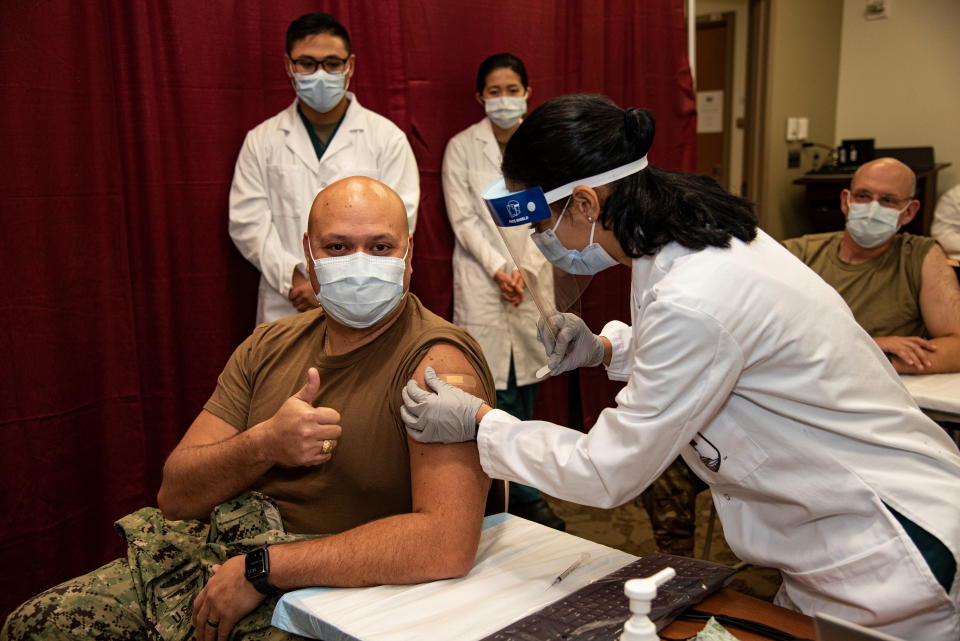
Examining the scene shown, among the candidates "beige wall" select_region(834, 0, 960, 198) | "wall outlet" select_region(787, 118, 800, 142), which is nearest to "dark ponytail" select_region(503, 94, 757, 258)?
"wall outlet" select_region(787, 118, 800, 142)

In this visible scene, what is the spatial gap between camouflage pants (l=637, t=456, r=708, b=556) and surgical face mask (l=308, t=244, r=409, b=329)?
3.88ft

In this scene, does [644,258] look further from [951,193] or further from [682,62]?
[951,193]

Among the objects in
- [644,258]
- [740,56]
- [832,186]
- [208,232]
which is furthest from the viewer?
[740,56]

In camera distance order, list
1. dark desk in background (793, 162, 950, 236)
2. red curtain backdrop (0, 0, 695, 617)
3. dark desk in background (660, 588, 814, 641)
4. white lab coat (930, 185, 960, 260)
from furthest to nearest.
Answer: dark desk in background (793, 162, 950, 236) < white lab coat (930, 185, 960, 260) < red curtain backdrop (0, 0, 695, 617) < dark desk in background (660, 588, 814, 641)

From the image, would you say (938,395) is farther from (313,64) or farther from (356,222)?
(313,64)

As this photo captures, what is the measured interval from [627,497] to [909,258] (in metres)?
1.80

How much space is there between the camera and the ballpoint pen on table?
1255 millimetres

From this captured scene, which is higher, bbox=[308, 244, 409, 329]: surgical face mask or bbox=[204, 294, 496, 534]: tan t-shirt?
bbox=[308, 244, 409, 329]: surgical face mask

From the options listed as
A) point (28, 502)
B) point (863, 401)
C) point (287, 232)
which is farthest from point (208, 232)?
point (863, 401)

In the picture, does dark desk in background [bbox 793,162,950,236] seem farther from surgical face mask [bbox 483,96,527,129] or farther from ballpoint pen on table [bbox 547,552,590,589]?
ballpoint pen on table [bbox 547,552,590,589]

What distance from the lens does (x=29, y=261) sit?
233 cm

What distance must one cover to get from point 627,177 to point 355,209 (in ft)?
1.90

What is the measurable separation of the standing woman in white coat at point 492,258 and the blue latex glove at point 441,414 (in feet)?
5.50

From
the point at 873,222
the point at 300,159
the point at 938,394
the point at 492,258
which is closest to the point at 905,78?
the point at 873,222
